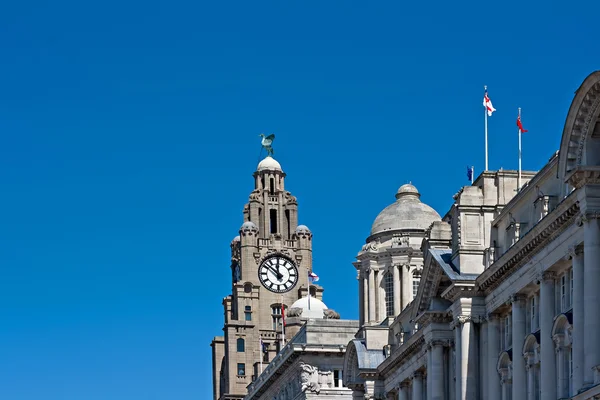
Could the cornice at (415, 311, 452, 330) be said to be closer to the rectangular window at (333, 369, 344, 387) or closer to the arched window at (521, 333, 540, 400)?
the arched window at (521, 333, 540, 400)

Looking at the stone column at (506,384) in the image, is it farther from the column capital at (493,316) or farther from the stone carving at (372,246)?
the stone carving at (372,246)

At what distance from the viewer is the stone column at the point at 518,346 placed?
7969 cm

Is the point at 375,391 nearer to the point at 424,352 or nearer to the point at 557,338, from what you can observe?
the point at 424,352

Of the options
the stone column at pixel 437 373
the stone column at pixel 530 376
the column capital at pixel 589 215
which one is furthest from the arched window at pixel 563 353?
the stone column at pixel 437 373

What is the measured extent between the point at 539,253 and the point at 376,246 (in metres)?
44.4

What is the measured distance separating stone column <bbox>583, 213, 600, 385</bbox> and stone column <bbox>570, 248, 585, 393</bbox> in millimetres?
420

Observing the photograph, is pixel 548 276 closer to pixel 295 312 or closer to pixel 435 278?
pixel 435 278

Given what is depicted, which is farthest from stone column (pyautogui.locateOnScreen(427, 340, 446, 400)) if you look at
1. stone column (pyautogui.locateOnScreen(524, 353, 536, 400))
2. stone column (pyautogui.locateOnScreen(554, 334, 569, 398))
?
stone column (pyautogui.locateOnScreen(554, 334, 569, 398))

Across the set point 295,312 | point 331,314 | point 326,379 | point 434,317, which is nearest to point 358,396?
point 326,379

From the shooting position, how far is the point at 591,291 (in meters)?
68.1

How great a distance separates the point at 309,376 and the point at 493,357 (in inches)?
1976

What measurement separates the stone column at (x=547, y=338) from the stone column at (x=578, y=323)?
190 inches

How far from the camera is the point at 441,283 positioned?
90.9m

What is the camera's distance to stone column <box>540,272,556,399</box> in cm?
7450
